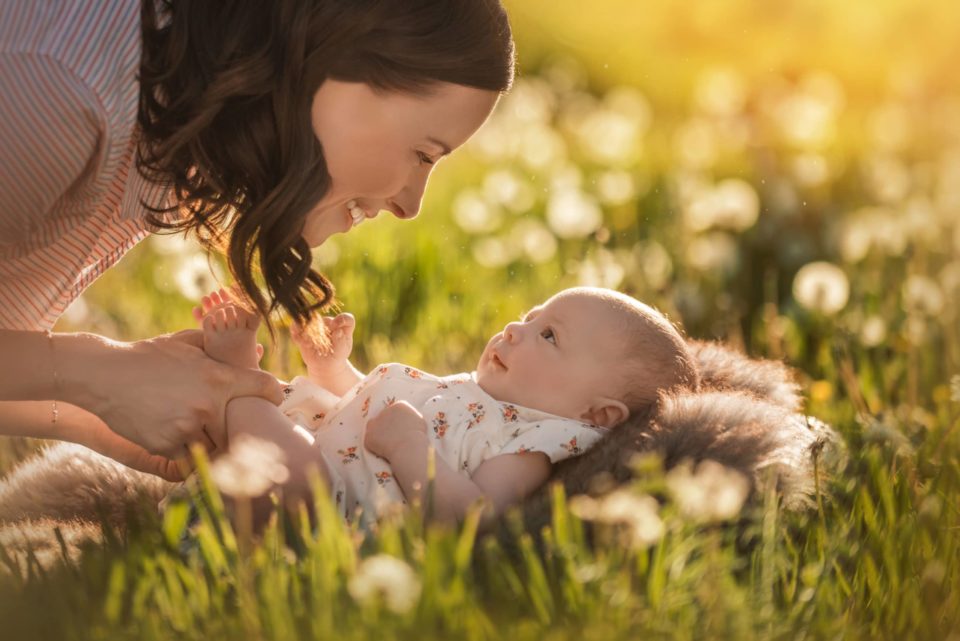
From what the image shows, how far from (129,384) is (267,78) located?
0.60 m

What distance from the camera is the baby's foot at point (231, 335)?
230 centimetres

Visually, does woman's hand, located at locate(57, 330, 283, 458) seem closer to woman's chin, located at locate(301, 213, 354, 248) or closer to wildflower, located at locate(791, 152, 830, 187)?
woman's chin, located at locate(301, 213, 354, 248)

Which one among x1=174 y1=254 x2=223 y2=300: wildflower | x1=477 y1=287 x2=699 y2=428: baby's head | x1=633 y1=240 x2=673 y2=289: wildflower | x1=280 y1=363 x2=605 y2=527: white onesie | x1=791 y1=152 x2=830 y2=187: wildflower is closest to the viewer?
x1=280 y1=363 x2=605 y2=527: white onesie

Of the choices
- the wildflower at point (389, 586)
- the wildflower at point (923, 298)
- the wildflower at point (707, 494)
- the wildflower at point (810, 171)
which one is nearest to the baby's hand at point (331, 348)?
the wildflower at point (707, 494)

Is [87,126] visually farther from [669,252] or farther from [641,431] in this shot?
[669,252]

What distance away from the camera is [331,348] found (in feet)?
8.60

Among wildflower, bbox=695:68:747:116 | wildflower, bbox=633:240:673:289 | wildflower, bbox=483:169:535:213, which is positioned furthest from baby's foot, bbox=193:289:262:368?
wildflower, bbox=695:68:747:116

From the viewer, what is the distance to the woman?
6.89 ft

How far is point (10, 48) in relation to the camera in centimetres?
203

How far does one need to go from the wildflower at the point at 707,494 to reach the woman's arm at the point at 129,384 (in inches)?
34.7

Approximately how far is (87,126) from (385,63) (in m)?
0.53

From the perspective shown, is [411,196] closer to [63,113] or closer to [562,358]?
[562,358]

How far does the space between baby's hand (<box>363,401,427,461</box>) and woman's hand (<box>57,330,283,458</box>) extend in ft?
0.69

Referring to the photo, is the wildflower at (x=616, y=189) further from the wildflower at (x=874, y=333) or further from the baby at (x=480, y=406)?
the baby at (x=480, y=406)
